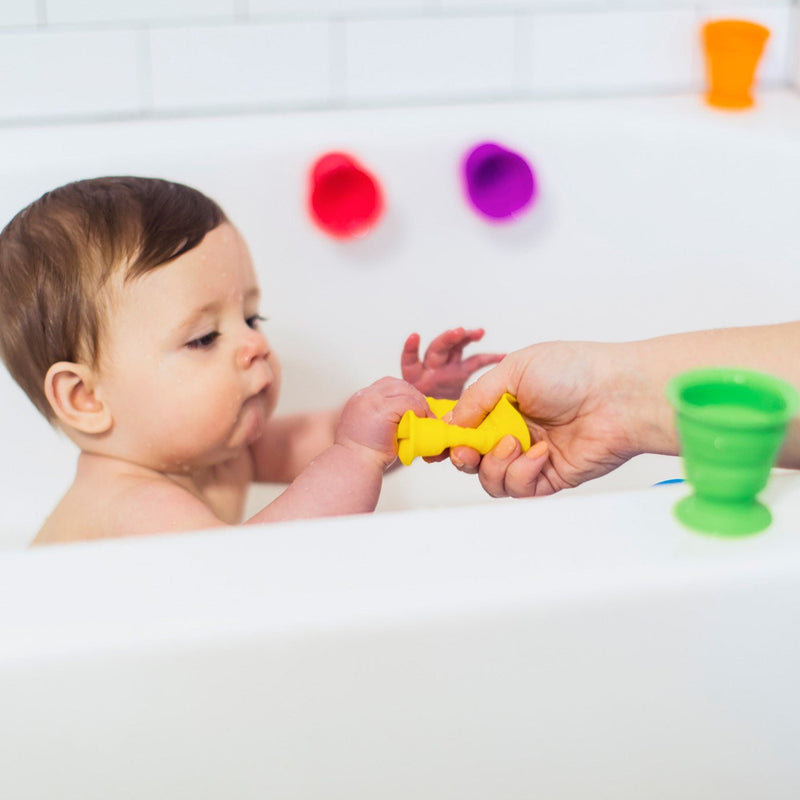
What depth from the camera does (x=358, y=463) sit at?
968mm

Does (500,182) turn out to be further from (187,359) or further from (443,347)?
(187,359)

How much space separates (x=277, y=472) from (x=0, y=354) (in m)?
0.32

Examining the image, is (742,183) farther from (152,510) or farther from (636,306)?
(152,510)

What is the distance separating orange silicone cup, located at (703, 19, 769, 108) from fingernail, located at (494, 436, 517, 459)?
711mm

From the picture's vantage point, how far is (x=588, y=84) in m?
1.43

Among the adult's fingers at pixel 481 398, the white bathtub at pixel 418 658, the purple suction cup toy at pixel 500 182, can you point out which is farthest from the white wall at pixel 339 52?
the white bathtub at pixel 418 658

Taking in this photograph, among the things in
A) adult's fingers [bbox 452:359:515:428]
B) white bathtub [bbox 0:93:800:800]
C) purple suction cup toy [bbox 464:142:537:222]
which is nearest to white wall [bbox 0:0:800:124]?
purple suction cup toy [bbox 464:142:537:222]

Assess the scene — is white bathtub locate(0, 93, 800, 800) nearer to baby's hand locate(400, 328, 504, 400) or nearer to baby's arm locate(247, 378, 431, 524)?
baby's arm locate(247, 378, 431, 524)

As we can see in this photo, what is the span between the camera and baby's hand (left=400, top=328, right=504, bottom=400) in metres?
1.16

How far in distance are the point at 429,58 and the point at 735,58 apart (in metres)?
0.38

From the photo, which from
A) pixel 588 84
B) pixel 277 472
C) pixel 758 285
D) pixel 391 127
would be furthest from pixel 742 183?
pixel 277 472

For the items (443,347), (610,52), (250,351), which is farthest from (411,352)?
(610,52)

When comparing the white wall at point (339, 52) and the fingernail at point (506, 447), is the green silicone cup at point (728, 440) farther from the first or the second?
the white wall at point (339, 52)

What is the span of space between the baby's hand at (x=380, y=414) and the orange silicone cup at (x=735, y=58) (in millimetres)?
686
